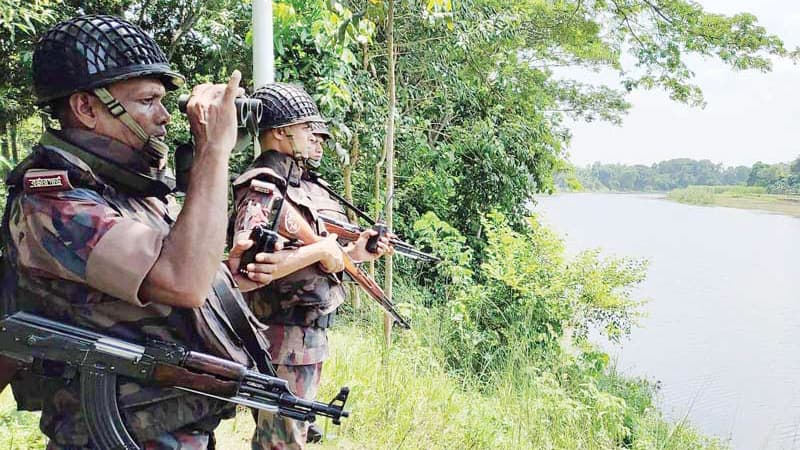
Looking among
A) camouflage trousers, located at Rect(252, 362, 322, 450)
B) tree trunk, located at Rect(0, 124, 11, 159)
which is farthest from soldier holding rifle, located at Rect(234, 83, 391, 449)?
tree trunk, located at Rect(0, 124, 11, 159)

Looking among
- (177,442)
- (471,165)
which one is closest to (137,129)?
(177,442)

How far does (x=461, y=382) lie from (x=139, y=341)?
11.3ft

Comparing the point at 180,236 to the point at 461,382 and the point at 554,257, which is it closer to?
the point at 461,382

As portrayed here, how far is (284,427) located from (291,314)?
0.40 metres

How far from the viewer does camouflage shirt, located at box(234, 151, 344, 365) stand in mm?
2240

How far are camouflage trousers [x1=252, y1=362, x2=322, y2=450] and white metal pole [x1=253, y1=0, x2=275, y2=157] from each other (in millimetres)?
1172

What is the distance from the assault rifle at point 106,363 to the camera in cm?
120

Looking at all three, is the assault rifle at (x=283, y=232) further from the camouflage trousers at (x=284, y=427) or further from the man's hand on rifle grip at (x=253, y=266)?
the camouflage trousers at (x=284, y=427)

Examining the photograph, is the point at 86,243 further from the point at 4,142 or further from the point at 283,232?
the point at 4,142

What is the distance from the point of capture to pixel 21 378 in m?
1.32

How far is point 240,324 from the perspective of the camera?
4.86ft

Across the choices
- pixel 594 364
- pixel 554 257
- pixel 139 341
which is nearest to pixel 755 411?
pixel 594 364

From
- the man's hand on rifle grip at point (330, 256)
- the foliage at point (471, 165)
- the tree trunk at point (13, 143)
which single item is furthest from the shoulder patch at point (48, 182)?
the tree trunk at point (13, 143)

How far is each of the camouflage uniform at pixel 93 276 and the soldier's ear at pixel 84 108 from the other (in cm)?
3
